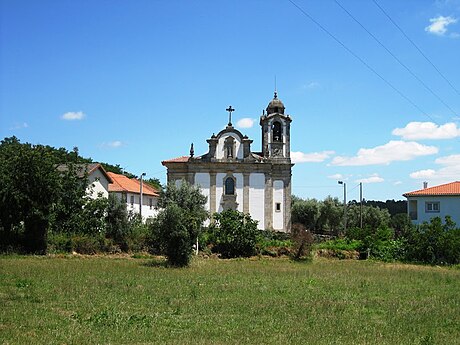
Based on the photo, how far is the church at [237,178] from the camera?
66.4m

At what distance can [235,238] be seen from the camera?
4350cm

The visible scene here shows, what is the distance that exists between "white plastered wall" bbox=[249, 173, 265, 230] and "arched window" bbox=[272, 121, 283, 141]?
5390mm

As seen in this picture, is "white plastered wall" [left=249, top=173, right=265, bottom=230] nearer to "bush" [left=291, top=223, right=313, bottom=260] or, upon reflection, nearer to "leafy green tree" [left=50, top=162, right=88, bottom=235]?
"bush" [left=291, top=223, right=313, bottom=260]

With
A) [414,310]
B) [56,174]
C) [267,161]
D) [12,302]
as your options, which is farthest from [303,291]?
[267,161]

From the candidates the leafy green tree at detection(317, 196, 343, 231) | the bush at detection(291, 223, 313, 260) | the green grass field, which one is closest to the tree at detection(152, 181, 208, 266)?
the green grass field

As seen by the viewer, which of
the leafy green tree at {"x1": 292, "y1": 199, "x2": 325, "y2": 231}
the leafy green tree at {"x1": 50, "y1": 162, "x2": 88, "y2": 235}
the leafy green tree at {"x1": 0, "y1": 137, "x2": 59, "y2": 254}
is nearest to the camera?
the leafy green tree at {"x1": 0, "y1": 137, "x2": 59, "y2": 254}

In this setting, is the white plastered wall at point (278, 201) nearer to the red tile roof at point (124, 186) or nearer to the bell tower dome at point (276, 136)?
the bell tower dome at point (276, 136)

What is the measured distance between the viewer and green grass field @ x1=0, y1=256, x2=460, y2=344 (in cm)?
1291

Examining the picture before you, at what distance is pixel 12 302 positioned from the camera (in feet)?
54.6

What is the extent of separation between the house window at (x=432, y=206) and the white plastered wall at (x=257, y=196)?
18028 mm

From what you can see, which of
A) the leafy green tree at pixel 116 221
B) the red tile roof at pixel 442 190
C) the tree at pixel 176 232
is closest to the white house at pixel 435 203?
the red tile roof at pixel 442 190

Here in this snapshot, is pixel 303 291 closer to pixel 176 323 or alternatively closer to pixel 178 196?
pixel 176 323

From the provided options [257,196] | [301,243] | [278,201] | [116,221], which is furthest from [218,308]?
[278,201]

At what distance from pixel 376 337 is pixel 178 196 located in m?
34.2
